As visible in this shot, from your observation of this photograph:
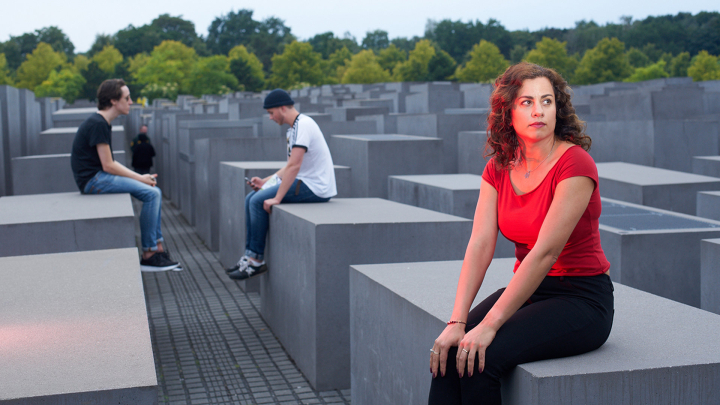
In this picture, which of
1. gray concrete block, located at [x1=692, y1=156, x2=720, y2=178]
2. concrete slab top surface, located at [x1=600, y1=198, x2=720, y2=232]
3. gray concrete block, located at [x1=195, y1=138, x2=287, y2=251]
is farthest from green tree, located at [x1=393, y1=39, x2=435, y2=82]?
concrete slab top surface, located at [x1=600, y1=198, x2=720, y2=232]

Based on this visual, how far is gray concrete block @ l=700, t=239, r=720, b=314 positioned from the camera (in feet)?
14.3

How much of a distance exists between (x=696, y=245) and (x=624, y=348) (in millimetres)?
3261

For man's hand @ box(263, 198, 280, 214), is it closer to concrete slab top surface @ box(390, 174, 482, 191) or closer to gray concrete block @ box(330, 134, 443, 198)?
concrete slab top surface @ box(390, 174, 482, 191)

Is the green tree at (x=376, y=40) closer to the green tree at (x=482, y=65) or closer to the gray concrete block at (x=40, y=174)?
the green tree at (x=482, y=65)

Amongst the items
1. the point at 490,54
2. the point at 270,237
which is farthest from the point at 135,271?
the point at 490,54

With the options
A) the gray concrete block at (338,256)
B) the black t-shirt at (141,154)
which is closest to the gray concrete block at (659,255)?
the gray concrete block at (338,256)

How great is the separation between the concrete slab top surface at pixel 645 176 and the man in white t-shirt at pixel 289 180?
335 cm

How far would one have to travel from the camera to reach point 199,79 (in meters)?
58.8

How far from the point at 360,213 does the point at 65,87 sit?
202 ft

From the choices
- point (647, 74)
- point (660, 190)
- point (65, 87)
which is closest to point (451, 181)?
point (660, 190)

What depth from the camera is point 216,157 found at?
1052cm

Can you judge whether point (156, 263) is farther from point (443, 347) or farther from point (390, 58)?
point (390, 58)

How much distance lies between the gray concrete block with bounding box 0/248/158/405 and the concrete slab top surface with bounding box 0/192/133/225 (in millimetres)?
1166

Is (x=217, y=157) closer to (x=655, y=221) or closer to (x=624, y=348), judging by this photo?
(x=655, y=221)
